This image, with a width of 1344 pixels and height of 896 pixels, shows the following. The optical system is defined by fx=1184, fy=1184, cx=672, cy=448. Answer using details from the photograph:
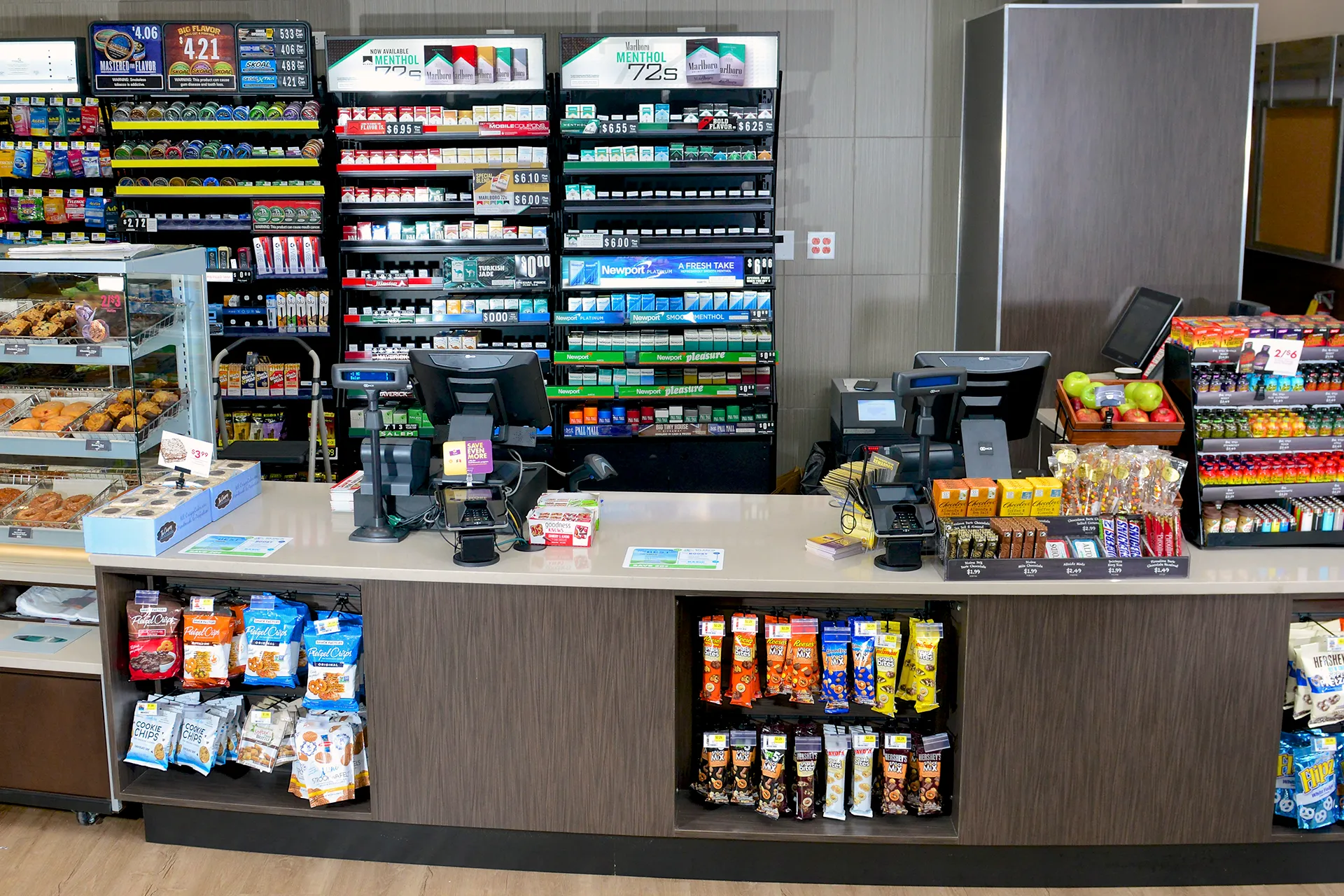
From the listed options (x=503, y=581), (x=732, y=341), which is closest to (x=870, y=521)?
(x=503, y=581)

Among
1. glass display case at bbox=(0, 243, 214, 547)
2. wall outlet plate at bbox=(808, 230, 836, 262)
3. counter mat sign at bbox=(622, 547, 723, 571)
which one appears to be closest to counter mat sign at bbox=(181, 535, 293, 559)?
glass display case at bbox=(0, 243, 214, 547)

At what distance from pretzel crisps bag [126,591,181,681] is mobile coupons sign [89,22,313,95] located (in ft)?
11.7

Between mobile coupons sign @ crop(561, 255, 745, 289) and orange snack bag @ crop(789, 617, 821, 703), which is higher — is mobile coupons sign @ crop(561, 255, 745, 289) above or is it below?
above

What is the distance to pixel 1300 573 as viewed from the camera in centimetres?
327

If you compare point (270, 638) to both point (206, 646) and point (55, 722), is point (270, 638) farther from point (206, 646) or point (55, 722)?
point (55, 722)

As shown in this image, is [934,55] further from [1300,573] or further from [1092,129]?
[1300,573]

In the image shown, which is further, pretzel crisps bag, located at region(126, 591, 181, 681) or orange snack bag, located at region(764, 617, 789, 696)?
pretzel crisps bag, located at region(126, 591, 181, 681)

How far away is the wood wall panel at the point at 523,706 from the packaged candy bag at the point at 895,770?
24.1 inches

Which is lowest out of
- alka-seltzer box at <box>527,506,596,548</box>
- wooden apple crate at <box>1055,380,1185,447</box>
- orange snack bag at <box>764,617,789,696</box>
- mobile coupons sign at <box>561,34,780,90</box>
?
orange snack bag at <box>764,617,789,696</box>

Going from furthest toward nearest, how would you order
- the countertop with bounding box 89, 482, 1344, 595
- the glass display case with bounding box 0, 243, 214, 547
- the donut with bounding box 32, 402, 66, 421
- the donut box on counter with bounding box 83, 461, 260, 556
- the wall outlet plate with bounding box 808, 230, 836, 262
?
the wall outlet plate with bounding box 808, 230, 836, 262 < the donut with bounding box 32, 402, 66, 421 < the glass display case with bounding box 0, 243, 214, 547 < the donut box on counter with bounding box 83, 461, 260, 556 < the countertop with bounding box 89, 482, 1344, 595

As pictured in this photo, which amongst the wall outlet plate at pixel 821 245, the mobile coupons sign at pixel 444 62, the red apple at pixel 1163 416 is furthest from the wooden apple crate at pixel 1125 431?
the mobile coupons sign at pixel 444 62

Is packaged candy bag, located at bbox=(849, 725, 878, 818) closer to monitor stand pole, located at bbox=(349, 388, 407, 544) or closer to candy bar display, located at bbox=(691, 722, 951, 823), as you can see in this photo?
candy bar display, located at bbox=(691, 722, 951, 823)

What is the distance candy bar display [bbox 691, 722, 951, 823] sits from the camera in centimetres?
338

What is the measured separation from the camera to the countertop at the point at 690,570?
10.5ft
